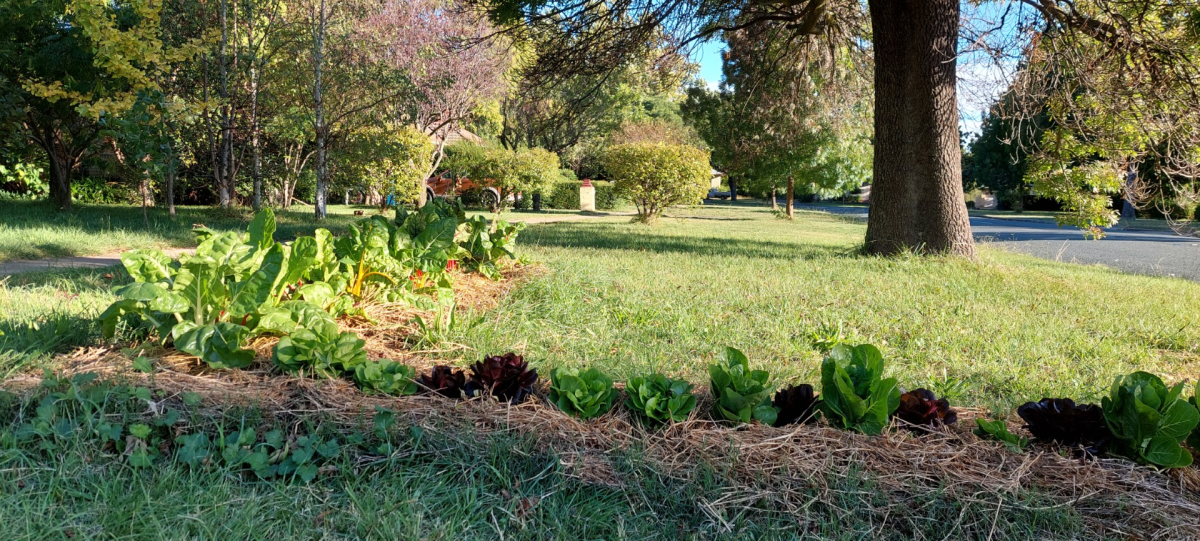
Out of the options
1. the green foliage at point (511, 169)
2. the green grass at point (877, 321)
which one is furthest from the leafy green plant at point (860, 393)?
the green foliage at point (511, 169)

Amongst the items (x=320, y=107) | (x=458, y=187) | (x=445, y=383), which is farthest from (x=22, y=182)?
(x=445, y=383)

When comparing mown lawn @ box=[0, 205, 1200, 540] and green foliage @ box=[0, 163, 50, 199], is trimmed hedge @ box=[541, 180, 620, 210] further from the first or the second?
mown lawn @ box=[0, 205, 1200, 540]

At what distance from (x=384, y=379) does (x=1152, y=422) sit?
2.53 meters

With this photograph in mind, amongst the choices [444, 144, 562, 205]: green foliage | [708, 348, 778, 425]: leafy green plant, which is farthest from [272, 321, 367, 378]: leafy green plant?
[444, 144, 562, 205]: green foliage

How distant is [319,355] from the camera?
8.70 feet

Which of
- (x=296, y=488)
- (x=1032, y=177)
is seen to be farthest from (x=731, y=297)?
(x=1032, y=177)

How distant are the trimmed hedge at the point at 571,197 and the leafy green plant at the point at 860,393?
23359mm

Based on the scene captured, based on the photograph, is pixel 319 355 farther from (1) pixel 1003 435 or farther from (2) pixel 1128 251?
(2) pixel 1128 251

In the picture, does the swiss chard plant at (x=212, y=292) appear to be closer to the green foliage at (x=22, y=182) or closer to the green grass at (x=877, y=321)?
the green grass at (x=877, y=321)

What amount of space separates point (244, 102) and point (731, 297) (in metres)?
10.6

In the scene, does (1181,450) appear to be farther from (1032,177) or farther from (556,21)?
(1032,177)

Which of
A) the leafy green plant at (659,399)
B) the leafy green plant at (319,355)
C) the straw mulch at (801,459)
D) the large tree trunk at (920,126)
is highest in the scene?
the large tree trunk at (920,126)

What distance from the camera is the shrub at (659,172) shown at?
1520 centimetres

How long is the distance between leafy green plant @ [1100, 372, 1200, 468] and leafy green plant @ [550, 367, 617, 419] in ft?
5.34
